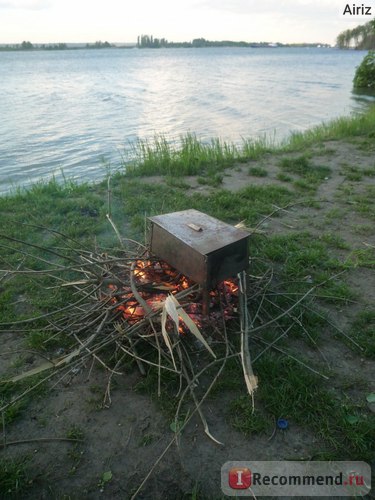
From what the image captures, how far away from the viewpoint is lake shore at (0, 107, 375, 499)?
2455 mm

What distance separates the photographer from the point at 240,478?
236cm

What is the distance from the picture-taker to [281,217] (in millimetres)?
6090

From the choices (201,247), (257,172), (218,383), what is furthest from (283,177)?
(218,383)

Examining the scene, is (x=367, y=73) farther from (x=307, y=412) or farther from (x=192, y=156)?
(x=307, y=412)

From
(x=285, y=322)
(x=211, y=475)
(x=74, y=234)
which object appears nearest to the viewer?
(x=211, y=475)

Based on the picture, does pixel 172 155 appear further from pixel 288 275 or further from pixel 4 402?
pixel 4 402

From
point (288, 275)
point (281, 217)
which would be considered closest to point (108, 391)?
point (288, 275)

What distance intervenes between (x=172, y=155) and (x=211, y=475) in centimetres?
798

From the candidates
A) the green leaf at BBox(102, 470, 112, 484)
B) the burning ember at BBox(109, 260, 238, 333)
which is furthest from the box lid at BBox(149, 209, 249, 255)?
the green leaf at BBox(102, 470, 112, 484)

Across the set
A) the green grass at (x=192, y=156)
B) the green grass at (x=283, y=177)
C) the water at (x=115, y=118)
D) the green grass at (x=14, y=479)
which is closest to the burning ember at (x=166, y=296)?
the green grass at (x=14, y=479)

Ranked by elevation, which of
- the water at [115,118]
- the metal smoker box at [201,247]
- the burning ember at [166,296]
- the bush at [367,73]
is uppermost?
the bush at [367,73]

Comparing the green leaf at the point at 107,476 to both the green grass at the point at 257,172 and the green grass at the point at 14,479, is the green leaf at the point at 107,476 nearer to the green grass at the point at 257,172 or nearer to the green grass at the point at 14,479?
the green grass at the point at 14,479

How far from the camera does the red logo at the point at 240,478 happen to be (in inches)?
91.6

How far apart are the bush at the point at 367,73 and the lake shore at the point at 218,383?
2286 cm
